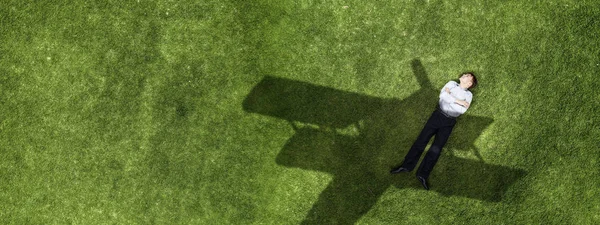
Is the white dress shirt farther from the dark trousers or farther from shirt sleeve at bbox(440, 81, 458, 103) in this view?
the dark trousers

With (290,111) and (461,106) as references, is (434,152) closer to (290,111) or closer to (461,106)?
(461,106)

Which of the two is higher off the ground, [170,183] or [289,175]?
[289,175]

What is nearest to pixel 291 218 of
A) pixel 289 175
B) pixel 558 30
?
pixel 289 175

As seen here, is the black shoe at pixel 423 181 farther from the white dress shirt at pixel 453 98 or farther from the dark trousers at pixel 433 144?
the white dress shirt at pixel 453 98

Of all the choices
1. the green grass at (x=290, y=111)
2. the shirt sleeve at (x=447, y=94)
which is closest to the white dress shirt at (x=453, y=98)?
the shirt sleeve at (x=447, y=94)

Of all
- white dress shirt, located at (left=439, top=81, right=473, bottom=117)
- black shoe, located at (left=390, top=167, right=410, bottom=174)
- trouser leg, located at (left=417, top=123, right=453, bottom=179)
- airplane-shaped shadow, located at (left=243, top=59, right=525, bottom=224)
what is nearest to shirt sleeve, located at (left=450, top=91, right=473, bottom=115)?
white dress shirt, located at (left=439, top=81, right=473, bottom=117)

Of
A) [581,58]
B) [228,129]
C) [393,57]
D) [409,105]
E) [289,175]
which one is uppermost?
[581,58]

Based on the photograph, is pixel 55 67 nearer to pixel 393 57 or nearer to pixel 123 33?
pixel 123 33
